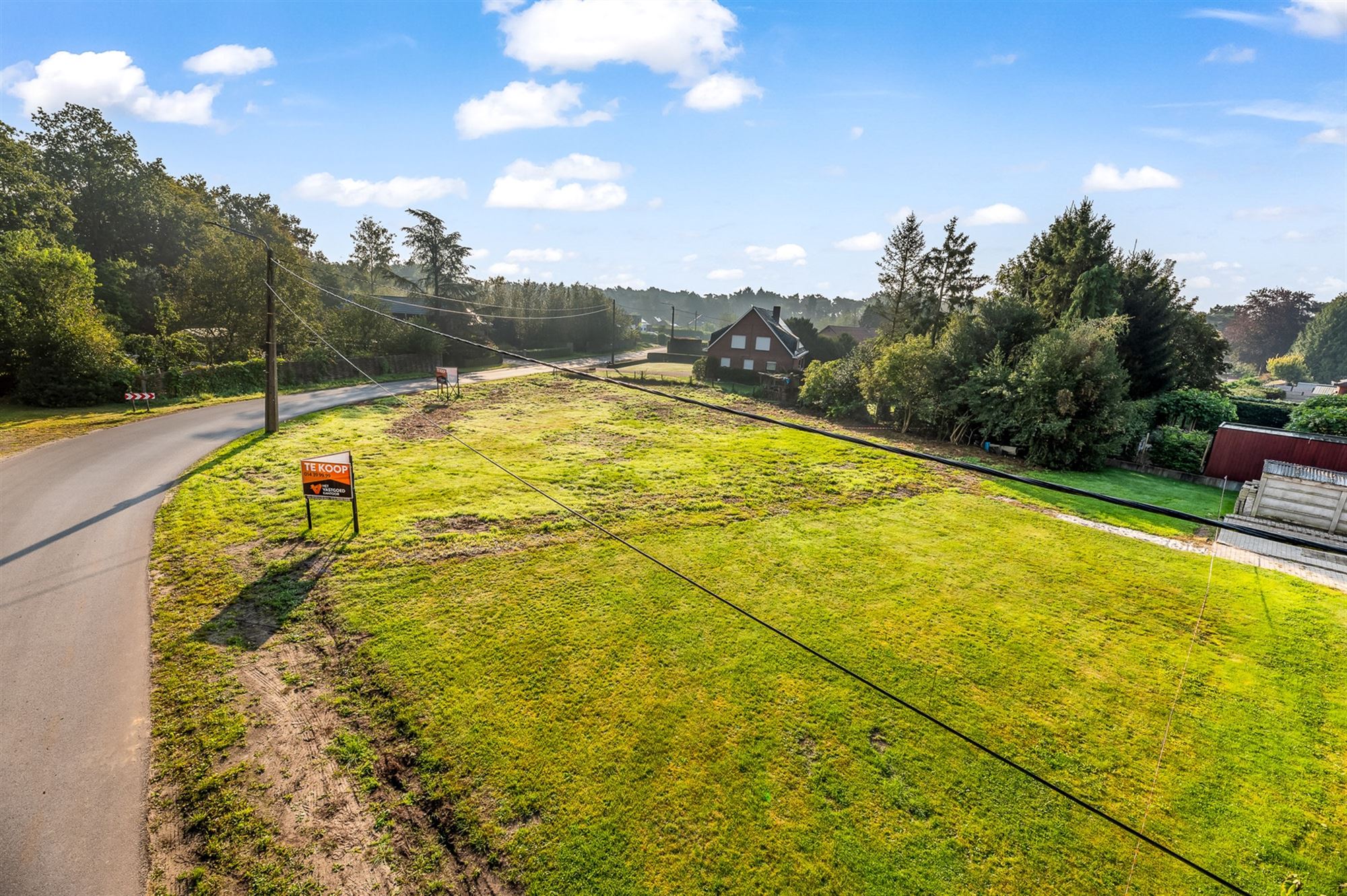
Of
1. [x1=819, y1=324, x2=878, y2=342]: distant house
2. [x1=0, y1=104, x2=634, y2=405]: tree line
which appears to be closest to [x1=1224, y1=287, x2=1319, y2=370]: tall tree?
[x1=819, y1=324, x2=878, y2=342]: distant house

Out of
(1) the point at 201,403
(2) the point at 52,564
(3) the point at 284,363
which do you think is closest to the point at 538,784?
(2) the point at 52,564

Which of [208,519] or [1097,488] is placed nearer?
[208,519]

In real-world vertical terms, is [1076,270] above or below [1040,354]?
above

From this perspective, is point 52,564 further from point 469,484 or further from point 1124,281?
point 1124,281

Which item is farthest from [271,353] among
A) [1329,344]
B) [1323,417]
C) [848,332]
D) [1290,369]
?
[1329,344]

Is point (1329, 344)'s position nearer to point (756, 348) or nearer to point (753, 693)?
point (756, 348)

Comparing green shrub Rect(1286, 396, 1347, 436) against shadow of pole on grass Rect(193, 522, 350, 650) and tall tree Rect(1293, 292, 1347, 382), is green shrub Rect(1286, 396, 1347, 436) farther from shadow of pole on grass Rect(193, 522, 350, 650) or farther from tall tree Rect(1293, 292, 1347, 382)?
tall tree Rect(1293, 292, 1347, 382)
